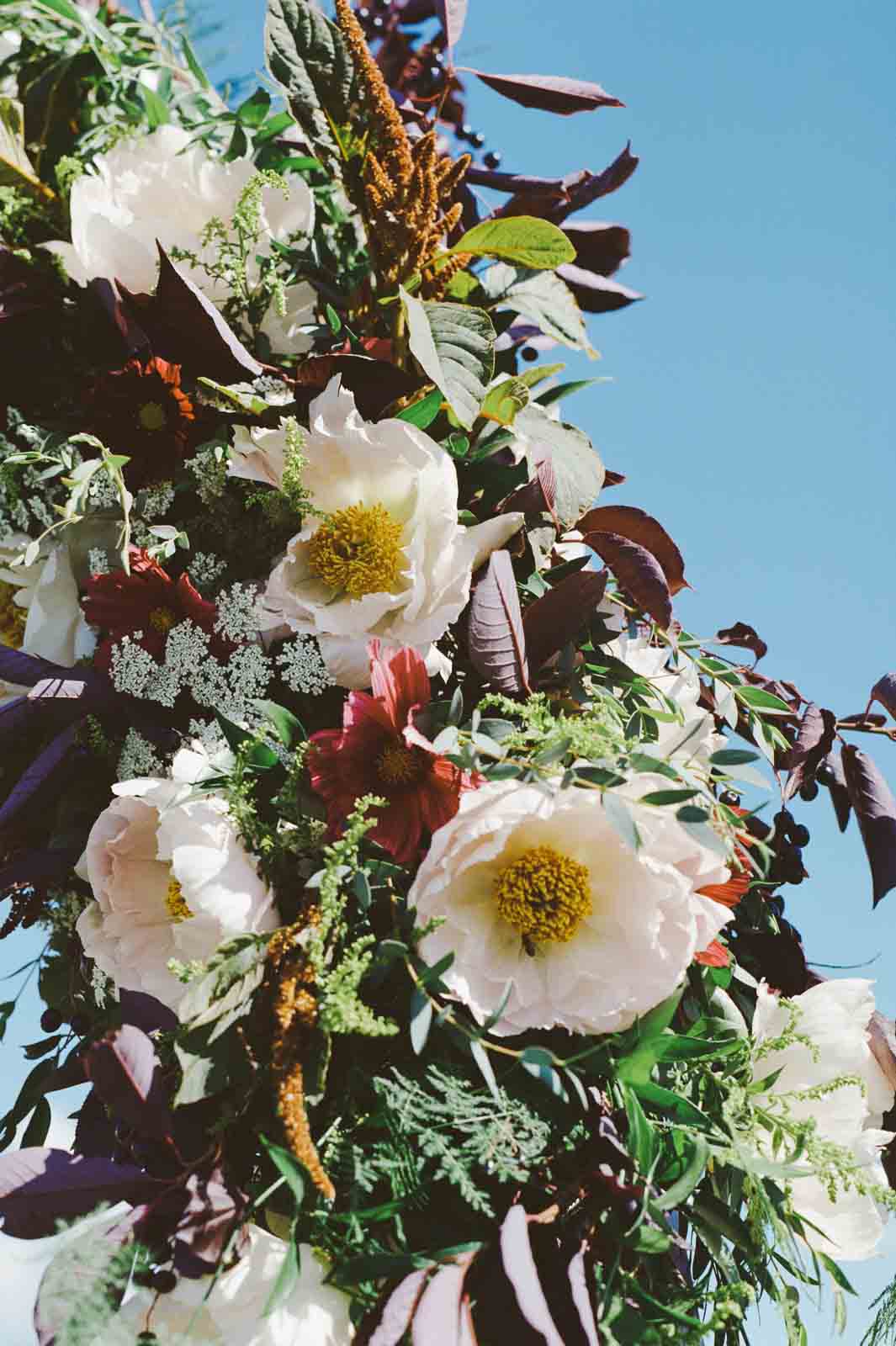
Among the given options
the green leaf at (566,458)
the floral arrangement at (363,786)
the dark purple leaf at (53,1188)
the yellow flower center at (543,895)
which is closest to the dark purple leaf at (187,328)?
the floral arrangement at (363,786)

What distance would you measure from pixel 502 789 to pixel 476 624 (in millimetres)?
157

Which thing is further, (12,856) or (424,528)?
(12,856)

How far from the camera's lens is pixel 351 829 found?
71 centimetres

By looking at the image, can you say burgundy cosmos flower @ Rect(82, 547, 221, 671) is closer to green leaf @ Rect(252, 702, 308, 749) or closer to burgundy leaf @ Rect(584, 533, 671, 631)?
green leaf @ Rect(252, 702, 308, 749)

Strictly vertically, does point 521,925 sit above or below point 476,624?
below

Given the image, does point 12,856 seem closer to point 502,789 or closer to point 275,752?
point 275,752

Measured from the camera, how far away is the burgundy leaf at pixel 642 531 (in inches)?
40.9

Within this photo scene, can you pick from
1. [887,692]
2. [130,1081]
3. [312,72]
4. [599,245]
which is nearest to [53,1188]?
[130,1081]

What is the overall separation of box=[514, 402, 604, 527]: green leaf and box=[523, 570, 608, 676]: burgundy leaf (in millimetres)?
109

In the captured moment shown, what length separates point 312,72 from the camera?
1067mm

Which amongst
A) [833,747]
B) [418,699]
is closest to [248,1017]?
[418,699]

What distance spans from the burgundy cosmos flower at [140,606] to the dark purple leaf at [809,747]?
0.52m

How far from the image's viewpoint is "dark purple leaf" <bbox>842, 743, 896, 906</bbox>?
104 cm

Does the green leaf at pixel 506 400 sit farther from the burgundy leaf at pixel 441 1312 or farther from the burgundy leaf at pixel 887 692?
the burgundy leaf at pixel 441 1312
